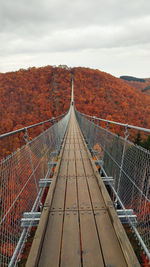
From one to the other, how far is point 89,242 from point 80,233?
0.52ft

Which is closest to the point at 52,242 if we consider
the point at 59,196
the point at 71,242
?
the point at 71,242

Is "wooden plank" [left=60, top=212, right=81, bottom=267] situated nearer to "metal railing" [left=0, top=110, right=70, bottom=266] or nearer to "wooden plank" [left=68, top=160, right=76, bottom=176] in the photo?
"metal railing" [left=0, top=110, right=70, bottom=266]

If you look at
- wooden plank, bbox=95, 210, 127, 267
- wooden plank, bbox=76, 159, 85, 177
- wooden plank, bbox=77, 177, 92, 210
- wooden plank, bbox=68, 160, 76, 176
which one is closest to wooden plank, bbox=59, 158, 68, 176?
wooden plank, bbox=68, 160, 76, 176

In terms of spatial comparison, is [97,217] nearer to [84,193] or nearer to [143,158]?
[84,193]

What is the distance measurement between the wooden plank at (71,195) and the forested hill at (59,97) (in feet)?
134

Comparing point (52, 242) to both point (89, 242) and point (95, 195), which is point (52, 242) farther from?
point (95, 195)

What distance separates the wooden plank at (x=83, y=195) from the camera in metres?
2.23

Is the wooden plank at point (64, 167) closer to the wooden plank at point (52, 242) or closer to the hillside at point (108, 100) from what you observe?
the wooden plank at point (52, 242)

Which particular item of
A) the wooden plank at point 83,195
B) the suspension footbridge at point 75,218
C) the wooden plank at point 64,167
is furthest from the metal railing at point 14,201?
the wooden plank at point 64,167

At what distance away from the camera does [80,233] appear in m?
1.76

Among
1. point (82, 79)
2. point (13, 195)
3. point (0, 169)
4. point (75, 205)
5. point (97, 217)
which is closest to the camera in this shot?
point (0, 169)

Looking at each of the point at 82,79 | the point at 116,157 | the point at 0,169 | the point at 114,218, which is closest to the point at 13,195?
the point at 0,169

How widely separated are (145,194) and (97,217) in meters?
0.75

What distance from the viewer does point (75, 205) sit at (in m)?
2.26
